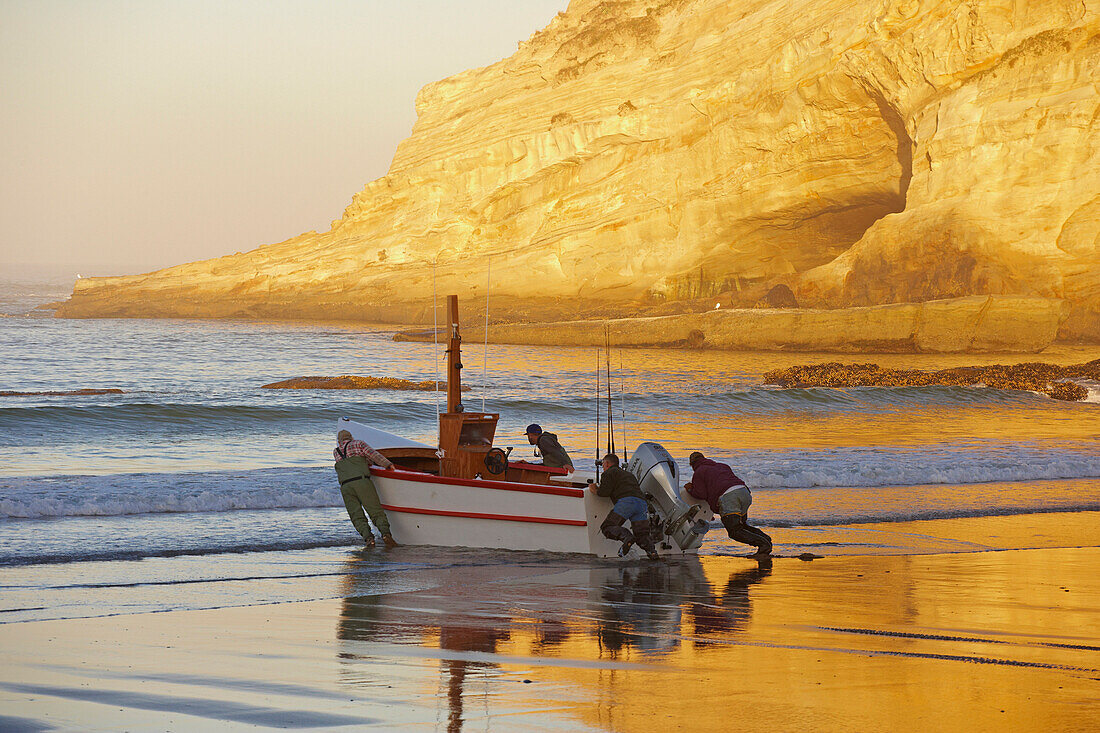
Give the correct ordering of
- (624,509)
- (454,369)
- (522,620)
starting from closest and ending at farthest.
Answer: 1. (522,620)
2. (624,509)
3. (454,369)

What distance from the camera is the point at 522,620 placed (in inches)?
306

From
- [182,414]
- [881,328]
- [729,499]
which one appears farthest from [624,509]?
[881,328]

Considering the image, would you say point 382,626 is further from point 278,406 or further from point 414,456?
point 278,406

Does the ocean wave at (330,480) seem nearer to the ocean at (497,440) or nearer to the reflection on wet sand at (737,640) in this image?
the ocean at (497,440)

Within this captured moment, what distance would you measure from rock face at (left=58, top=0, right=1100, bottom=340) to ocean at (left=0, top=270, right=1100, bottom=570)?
6260mm

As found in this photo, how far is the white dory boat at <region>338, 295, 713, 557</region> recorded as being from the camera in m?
10.3

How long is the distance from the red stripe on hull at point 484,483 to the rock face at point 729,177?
3650 centimetres

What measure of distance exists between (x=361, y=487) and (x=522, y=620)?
3.61 m

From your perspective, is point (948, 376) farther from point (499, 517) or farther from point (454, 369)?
point (499, 517)

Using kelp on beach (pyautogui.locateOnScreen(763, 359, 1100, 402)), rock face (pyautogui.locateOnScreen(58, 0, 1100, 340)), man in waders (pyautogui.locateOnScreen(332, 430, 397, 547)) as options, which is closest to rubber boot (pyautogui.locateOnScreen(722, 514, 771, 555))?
man in waders (pyautogui.locateOnScreen(332, 430, 397, 547))

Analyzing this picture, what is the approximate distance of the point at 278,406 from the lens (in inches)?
995

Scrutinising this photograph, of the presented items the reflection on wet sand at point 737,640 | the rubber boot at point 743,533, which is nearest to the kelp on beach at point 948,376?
the rubber boot at point 743,533

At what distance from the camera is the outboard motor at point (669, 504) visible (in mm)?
10320

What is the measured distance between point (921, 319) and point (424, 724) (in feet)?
130
